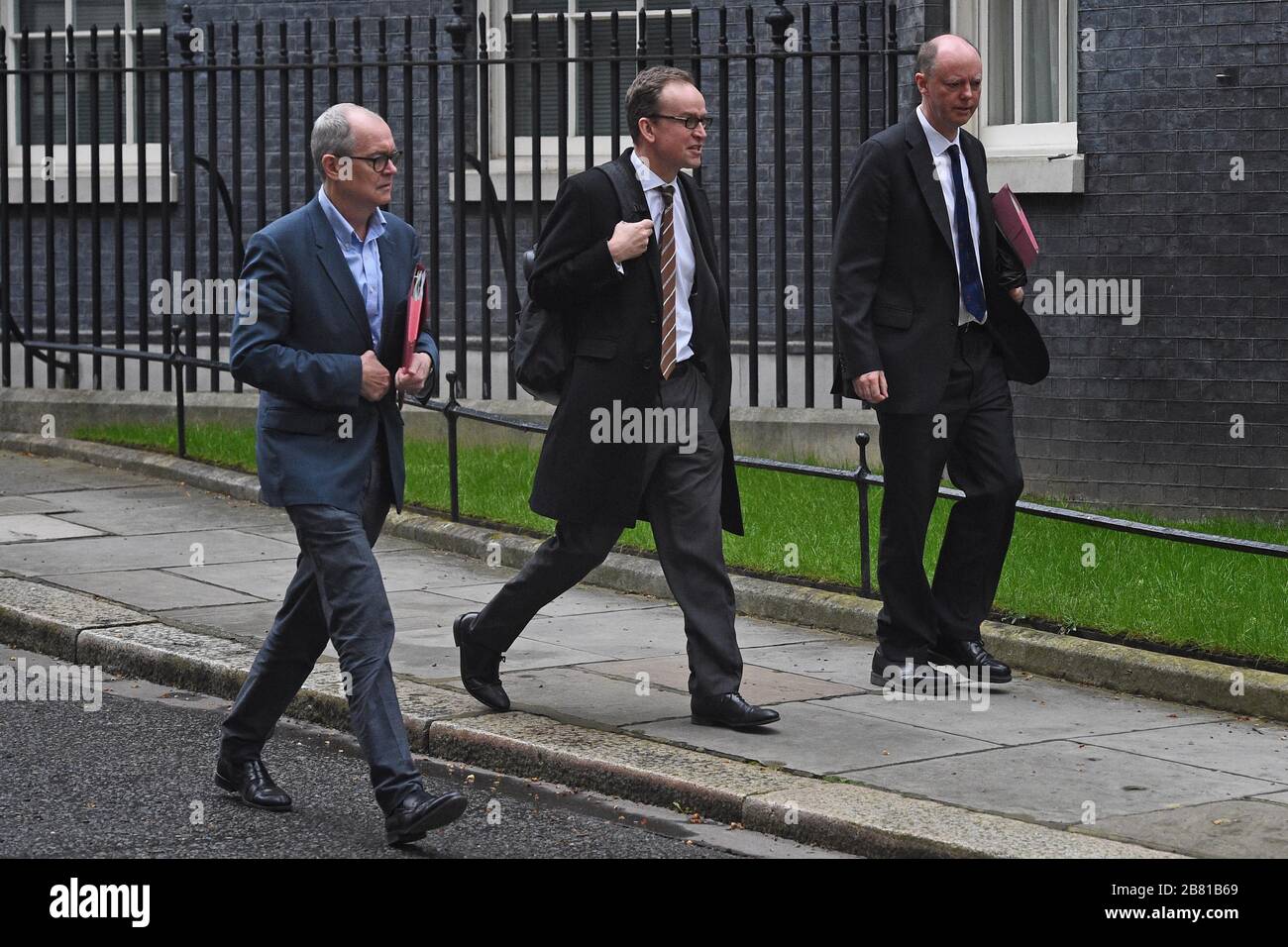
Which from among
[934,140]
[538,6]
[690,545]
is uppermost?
[538,6]

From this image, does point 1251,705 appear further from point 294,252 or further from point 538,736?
point 294,252

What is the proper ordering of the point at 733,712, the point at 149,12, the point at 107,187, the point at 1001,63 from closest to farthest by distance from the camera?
the point at 733,712 < the point at 1001,63 < the point at 107,187 < the point at 149,12

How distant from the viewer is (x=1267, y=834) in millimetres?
5371

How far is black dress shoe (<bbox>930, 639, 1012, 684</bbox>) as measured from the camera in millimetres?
7219

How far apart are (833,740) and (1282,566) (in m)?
3.04

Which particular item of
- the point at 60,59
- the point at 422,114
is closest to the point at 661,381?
the point at 422,114

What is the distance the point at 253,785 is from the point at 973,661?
265 centimetres

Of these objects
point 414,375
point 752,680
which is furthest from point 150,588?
point 414,375

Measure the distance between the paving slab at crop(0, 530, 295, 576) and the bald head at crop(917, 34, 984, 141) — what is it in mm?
4104

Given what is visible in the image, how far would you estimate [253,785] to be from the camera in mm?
5910

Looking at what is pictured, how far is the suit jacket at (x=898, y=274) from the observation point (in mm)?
6965

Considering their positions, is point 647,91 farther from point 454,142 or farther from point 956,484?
point 454,142

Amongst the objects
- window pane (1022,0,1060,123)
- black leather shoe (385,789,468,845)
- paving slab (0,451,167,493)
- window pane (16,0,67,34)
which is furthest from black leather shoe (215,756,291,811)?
window pane (16,0,67,34)
